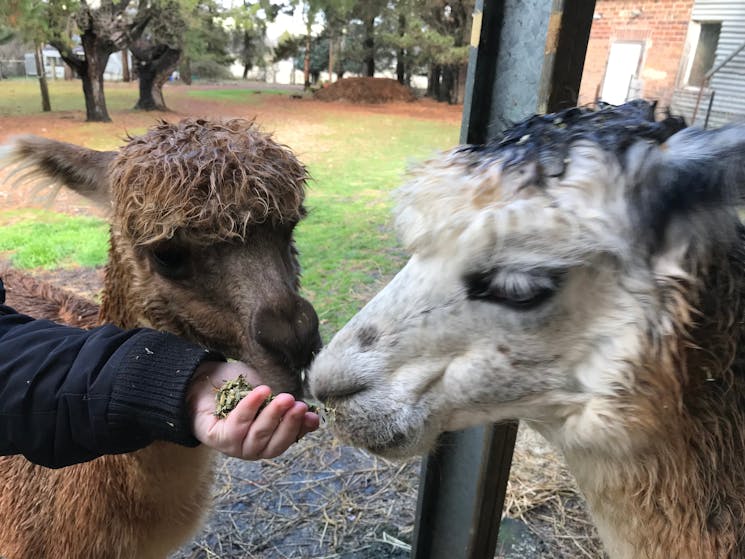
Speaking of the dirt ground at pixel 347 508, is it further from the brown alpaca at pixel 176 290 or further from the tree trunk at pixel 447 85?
the tree trunk at pixel 447 85

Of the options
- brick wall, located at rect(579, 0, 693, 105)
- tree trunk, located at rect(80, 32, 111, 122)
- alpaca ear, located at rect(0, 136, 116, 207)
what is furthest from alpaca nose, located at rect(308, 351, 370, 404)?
tree trunk, located at rect(80, 32, 111, 122)

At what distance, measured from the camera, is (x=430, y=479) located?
8.48 feet

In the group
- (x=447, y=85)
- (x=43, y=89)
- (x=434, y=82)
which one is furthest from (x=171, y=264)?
(x=434, y=82)

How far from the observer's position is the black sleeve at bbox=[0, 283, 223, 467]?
1351 millimetres

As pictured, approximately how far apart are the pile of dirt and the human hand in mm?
20291

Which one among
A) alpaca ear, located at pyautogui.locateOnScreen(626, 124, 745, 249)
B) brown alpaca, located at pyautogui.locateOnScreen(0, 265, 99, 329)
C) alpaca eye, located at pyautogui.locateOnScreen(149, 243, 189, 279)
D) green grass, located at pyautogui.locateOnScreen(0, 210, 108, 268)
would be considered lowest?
green grass, located at pyautogui.locateOnScreen(0, 210, 108, 268)

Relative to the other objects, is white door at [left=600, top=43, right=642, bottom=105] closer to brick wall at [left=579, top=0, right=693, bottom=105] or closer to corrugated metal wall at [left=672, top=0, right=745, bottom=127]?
brick wall at [left=579, top=0, right=693, bottom=105]

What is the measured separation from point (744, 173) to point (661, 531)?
0.80 meters

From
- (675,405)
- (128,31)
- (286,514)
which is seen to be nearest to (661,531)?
(675,405)

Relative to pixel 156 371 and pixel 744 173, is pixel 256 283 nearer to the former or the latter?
pixel 156 371

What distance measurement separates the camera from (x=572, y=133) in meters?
1.25

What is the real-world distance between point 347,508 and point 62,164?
228 cm

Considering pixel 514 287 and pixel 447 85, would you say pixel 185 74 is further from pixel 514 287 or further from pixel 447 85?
pixel 514 287

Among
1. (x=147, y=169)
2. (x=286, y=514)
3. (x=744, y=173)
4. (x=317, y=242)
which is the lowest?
(x=286, y=514)
